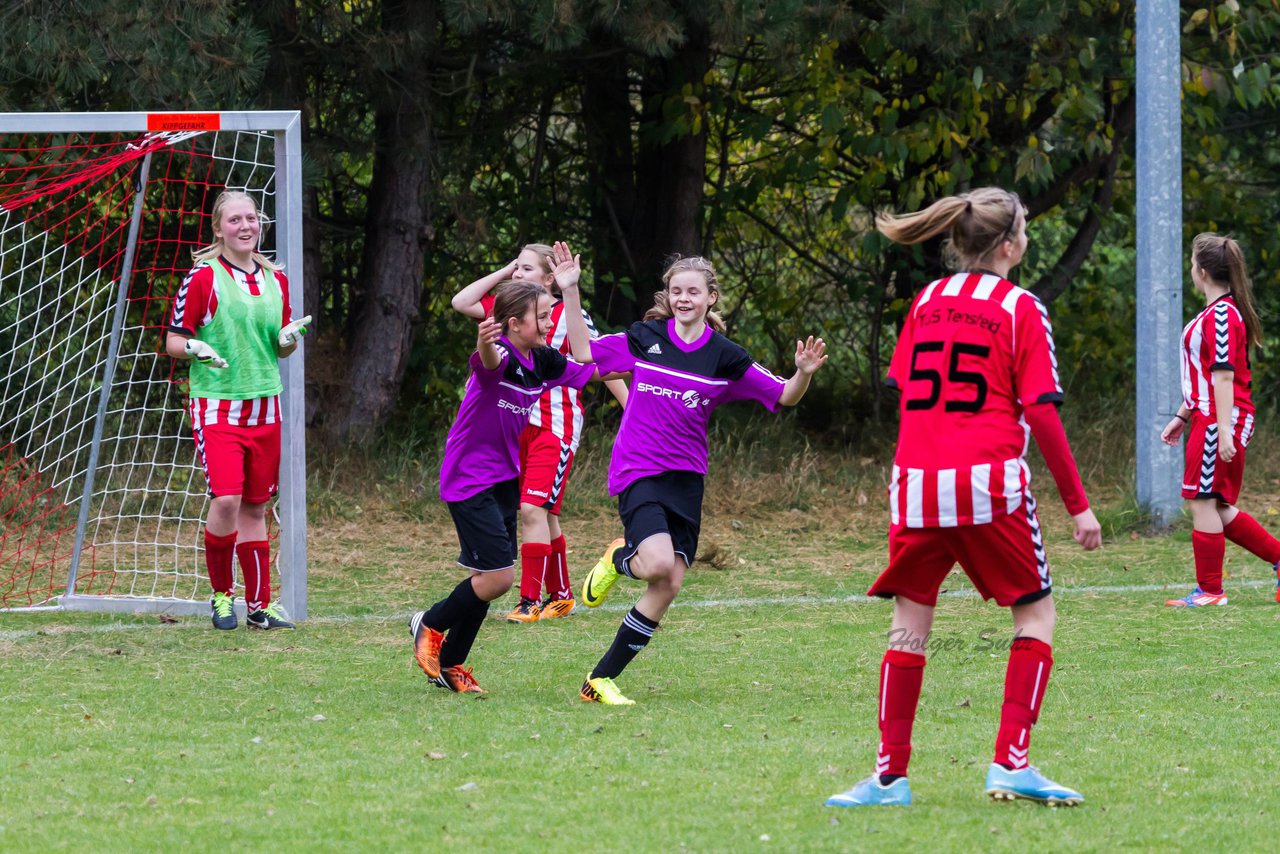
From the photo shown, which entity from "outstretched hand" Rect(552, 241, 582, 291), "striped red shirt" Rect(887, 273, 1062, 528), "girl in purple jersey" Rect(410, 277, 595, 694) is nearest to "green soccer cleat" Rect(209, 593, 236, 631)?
"girl in purple jersey" Rect(410, 277, 595, 694)

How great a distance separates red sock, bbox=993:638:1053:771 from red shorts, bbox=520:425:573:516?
410cm

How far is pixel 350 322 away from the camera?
13383 millimetres

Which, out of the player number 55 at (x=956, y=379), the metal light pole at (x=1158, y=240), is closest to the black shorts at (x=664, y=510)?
the player number 55 at (x=956, y=379)

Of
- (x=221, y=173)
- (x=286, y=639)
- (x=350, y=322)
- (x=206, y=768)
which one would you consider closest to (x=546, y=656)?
(x=286, y=639)

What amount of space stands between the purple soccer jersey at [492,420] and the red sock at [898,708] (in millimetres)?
2278

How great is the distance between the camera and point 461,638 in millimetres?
6062

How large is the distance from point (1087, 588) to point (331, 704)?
14.8ft

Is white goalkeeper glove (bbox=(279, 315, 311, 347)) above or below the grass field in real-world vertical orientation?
above

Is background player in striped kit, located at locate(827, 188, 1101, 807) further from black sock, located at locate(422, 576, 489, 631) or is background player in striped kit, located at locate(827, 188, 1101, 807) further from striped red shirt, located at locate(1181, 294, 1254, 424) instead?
striped red shirt, located at locate(1181, 294, 1254, 424)

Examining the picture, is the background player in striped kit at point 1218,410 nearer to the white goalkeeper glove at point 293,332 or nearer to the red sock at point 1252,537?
the red sock at point 1252,537

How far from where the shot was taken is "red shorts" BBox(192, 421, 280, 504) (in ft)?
24.0

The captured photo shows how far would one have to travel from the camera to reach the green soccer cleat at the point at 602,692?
5754 millimetres

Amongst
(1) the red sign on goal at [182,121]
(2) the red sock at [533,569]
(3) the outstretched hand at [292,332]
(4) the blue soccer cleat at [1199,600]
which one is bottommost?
(4) the blue soccer cleat at [1199,600]

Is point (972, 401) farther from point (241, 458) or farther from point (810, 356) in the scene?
point (241, 458)
